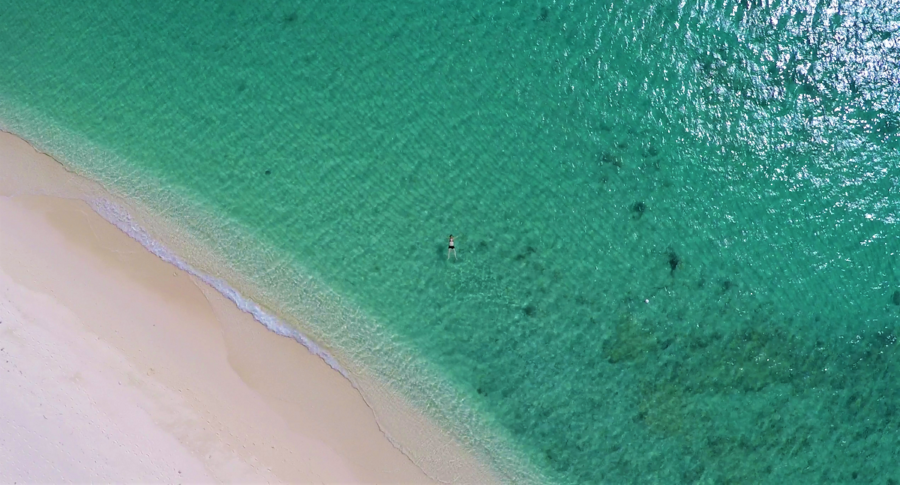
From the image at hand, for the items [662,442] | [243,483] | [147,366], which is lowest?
[243,483]

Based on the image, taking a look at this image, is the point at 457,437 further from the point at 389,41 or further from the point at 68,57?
the point at 68,57

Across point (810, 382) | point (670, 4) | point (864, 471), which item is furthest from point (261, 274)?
point (864, 471)

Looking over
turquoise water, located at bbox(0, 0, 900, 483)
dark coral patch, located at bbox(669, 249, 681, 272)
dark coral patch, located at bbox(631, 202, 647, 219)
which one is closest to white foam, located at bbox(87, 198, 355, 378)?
turquoise water, located at bbox(0, 0, 900, 483)

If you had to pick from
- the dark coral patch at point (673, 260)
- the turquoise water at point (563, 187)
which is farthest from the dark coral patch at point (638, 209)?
the dark coral patch at point (673, 260)

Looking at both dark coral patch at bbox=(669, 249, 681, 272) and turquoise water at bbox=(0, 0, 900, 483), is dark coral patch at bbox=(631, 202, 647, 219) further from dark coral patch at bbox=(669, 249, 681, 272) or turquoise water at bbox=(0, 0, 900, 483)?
dark coral patch at bbox=(669, 249, 681, 272)

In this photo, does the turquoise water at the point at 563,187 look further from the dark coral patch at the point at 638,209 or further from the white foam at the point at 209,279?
the white foam at the point at 209,279
